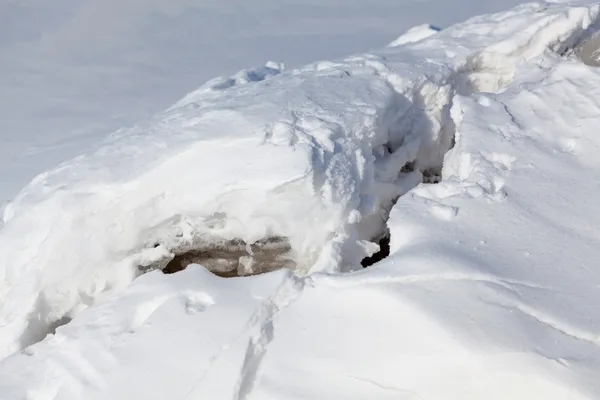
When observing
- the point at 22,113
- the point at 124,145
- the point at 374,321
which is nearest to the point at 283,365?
the point at 374,321

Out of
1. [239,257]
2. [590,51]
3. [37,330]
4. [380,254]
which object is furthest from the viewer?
[590,51]

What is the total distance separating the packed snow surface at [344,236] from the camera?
2.11 meters

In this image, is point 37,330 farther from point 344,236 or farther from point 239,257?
point 344,236

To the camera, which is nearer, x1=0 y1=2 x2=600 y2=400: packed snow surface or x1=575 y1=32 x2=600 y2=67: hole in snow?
x1=0 y1=2 x2=600 y2=400: packed snow surface

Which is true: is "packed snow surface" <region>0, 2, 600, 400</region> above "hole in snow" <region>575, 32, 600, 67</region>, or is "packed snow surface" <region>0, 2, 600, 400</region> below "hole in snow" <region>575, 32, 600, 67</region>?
below

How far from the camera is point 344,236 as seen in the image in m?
3.01

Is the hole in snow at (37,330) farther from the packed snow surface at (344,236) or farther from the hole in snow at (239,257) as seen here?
the hole in snow at (239,257)

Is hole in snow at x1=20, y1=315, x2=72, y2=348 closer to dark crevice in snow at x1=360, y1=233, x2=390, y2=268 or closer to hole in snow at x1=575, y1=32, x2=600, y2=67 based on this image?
dark crevice in snow at x1=360, y1=233, x2=390, y2=268

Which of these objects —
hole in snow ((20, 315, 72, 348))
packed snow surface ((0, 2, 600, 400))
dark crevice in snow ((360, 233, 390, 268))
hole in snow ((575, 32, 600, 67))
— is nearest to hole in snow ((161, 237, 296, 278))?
packed snow surface ((0, 2, 600, 400))

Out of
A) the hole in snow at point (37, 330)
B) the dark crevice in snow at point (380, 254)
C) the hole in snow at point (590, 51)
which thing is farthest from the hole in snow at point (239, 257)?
the hole in snow at point (590, 51)

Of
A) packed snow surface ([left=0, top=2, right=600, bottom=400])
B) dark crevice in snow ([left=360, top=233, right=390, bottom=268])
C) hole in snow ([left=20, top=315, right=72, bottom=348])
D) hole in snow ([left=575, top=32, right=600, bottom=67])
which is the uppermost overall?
hole in snow ([left=575, top=32, right=600, bottom=67])

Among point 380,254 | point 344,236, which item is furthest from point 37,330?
point 380,254

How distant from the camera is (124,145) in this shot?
344 centimetres

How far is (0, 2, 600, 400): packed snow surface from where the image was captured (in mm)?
2111
